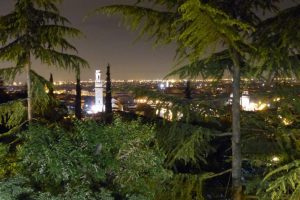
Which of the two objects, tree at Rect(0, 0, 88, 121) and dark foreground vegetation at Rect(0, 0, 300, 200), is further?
tree at Rect(0, 0, 88, 121)

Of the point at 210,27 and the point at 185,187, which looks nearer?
the point at 210,27

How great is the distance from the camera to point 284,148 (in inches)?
240

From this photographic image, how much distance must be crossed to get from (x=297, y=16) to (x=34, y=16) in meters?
5.54

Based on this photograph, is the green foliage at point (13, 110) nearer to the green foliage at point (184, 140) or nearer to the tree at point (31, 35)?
the tree at point (31, 35)

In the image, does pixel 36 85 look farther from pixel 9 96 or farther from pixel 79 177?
pixel 9 96

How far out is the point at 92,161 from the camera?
618 centimetres

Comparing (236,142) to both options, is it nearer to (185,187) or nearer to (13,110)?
(185,187)

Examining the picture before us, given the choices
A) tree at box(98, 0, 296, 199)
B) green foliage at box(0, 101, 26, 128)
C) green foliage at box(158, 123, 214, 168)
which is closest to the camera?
tree at box(98, 0, 296, 199)

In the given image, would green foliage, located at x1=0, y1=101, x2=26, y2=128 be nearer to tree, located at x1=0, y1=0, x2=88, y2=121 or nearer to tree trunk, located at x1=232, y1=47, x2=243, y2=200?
tree, located at x1=0, y1=0, x2=88, y2=121

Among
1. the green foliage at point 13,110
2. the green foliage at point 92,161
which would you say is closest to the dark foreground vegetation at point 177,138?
the green foliage at point 92,161

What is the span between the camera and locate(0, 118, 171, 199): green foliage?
5.92m

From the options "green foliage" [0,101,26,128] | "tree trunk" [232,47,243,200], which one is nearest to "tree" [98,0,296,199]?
"tree trunk" [232,47,243,200]

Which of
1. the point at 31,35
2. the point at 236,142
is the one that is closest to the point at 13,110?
the point at 31,35

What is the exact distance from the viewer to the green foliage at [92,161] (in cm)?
592
